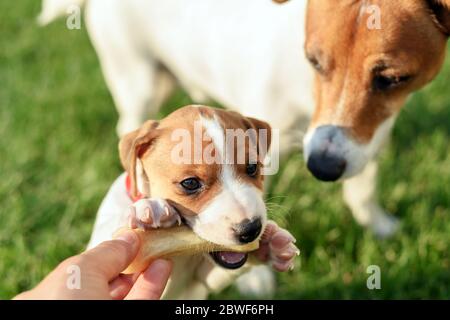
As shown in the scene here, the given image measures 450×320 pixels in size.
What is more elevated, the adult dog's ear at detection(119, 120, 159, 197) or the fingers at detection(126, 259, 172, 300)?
the adult dog's ear at detection(119, 120, 159, 197)

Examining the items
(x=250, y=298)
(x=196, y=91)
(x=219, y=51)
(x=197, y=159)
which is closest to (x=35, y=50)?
(x=196, y=91)

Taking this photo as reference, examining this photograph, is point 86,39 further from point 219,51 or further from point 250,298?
point 250,298

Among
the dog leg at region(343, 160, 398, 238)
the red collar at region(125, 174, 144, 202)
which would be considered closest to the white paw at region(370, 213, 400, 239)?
the dog leg at region(343, 160, 398, 238)

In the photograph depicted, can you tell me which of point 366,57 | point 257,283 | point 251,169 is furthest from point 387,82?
point 257,283

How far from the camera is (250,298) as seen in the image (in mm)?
4113

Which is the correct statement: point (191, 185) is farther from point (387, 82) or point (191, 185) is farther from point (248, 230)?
point (387, 82)

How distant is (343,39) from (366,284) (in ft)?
4.76

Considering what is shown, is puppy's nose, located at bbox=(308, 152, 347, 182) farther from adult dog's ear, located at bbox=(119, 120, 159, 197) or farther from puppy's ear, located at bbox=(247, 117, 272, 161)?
adult dog's ear, located at bbox=(119, 120, 159, 197)

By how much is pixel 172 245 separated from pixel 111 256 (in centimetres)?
27

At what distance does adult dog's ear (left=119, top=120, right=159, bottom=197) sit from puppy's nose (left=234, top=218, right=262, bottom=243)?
1.76ft

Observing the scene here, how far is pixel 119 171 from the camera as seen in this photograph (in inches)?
197

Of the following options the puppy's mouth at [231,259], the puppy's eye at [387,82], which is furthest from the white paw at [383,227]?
the puppy's mouth at [231,259]

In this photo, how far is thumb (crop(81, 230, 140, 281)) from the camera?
266 cm
